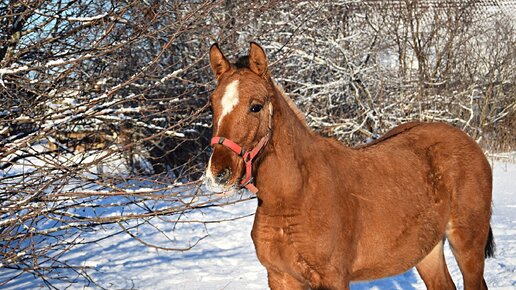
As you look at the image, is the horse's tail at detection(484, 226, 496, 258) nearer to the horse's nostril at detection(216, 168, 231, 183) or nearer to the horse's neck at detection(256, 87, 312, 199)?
the horse's neck at detection(256, 87, 312, 199)

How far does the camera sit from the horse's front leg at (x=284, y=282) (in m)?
3.26

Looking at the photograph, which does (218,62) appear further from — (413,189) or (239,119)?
(413,189)

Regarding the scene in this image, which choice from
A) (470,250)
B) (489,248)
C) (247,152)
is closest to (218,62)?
(247,152)

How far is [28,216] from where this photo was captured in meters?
3.44

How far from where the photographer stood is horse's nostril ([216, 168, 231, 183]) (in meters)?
2.63

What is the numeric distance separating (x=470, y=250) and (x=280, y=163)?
1.97 meters

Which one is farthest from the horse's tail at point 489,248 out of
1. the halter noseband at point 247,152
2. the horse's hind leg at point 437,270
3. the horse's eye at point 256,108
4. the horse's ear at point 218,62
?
the horse's ear at point 218,62

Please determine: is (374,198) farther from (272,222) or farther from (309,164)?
(272,222)

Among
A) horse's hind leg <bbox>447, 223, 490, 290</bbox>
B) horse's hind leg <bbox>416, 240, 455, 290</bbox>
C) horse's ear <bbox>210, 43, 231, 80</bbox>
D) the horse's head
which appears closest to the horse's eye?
the horse's head

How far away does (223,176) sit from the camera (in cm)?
265

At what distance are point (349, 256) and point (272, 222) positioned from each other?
1.80ft

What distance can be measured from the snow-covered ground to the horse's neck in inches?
89.3

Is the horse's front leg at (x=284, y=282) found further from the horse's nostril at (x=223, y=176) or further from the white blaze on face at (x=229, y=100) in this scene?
the white blaze on face at (x=229, y=100)

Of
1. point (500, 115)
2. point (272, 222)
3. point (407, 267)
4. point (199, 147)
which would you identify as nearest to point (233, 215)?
point (199, 147)
